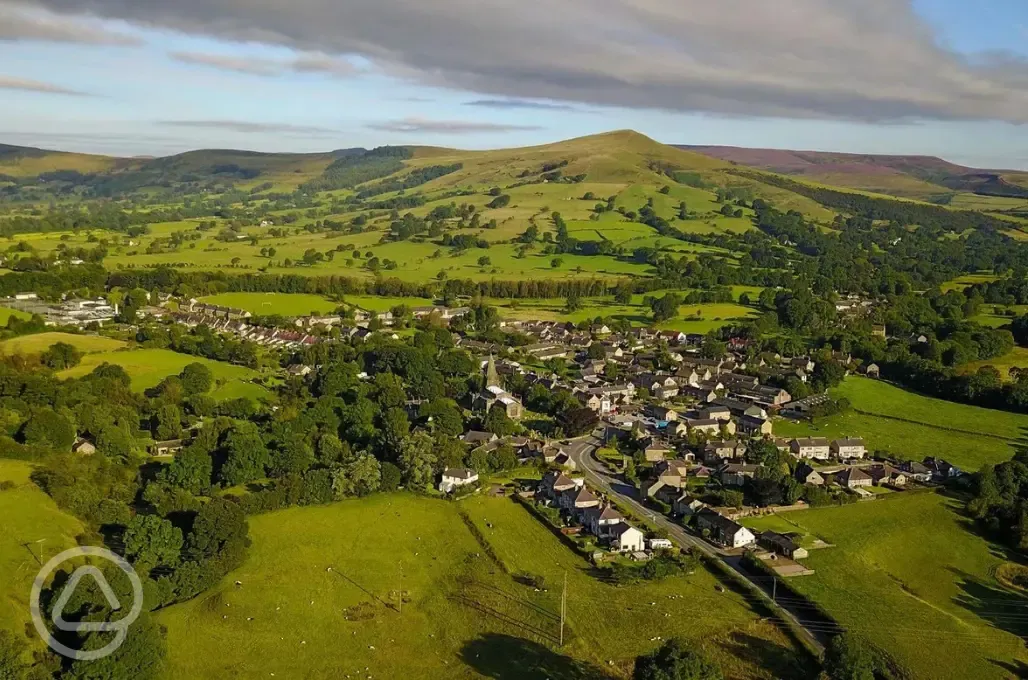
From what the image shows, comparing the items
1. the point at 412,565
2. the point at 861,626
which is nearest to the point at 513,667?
the point at 412,565

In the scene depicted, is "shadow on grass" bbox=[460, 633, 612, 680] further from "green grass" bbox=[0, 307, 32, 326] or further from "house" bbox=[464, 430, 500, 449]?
"green grass" bbox=[0, 307, 32, 326]

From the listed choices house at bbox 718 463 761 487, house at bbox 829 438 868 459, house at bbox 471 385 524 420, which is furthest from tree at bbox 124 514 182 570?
house at bbox 829 438 868 459

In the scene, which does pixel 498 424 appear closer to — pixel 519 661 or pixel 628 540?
pixel 628 540

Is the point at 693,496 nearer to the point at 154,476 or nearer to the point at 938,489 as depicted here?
the point at 938,489

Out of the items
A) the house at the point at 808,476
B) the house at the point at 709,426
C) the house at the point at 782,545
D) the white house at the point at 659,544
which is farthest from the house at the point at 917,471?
the white house at the point at 659,544

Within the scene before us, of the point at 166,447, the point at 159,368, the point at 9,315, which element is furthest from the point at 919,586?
the point at 9,315

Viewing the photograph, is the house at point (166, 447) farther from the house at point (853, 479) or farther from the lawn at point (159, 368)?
the house at point (853, 479)
